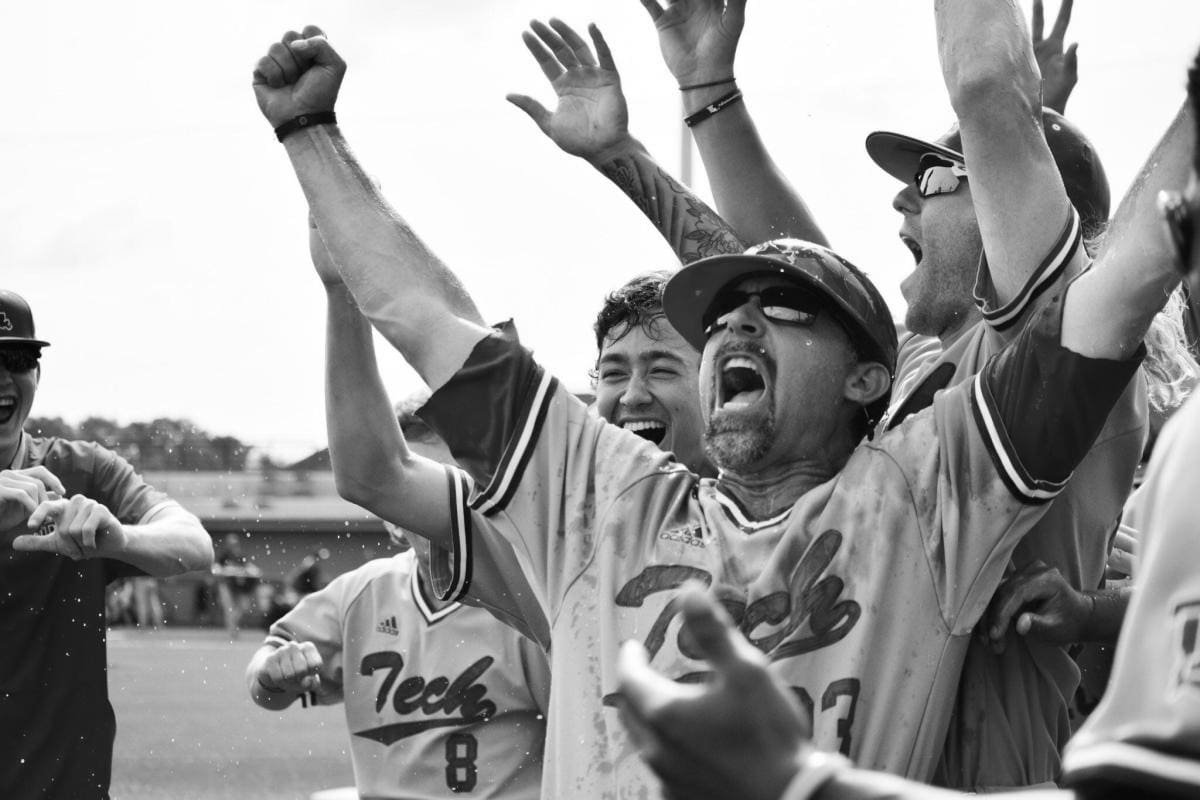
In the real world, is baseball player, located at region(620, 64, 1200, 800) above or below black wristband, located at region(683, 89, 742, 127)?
below

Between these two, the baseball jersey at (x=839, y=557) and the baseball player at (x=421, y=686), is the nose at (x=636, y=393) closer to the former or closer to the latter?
the baseball player at (x=421, y=686)

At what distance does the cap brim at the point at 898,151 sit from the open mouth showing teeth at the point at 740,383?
2.97 feet

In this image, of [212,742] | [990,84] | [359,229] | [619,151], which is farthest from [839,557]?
[212,742]

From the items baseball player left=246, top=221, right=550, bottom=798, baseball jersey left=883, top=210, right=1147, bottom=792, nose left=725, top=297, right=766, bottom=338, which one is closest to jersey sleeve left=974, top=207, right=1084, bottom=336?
baseball jersey left=883, top=210, right=1147, bottom=792

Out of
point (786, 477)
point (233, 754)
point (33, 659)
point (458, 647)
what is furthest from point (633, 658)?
point (233, 754)

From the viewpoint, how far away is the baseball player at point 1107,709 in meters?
1.55

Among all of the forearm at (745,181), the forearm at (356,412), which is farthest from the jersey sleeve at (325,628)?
the forearm at (745,181)

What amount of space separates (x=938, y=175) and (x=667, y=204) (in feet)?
2.97

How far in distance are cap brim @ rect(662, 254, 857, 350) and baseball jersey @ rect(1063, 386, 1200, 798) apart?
1.74 metres

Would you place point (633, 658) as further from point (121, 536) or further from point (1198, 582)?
point (121, 536)

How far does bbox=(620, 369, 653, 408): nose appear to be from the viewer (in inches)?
167

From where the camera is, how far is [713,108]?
4.78 metres

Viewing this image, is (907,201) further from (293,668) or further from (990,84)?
(293,668)

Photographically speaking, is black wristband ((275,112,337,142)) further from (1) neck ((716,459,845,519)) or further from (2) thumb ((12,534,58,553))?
(2) thumb ((12,534,58,553))
